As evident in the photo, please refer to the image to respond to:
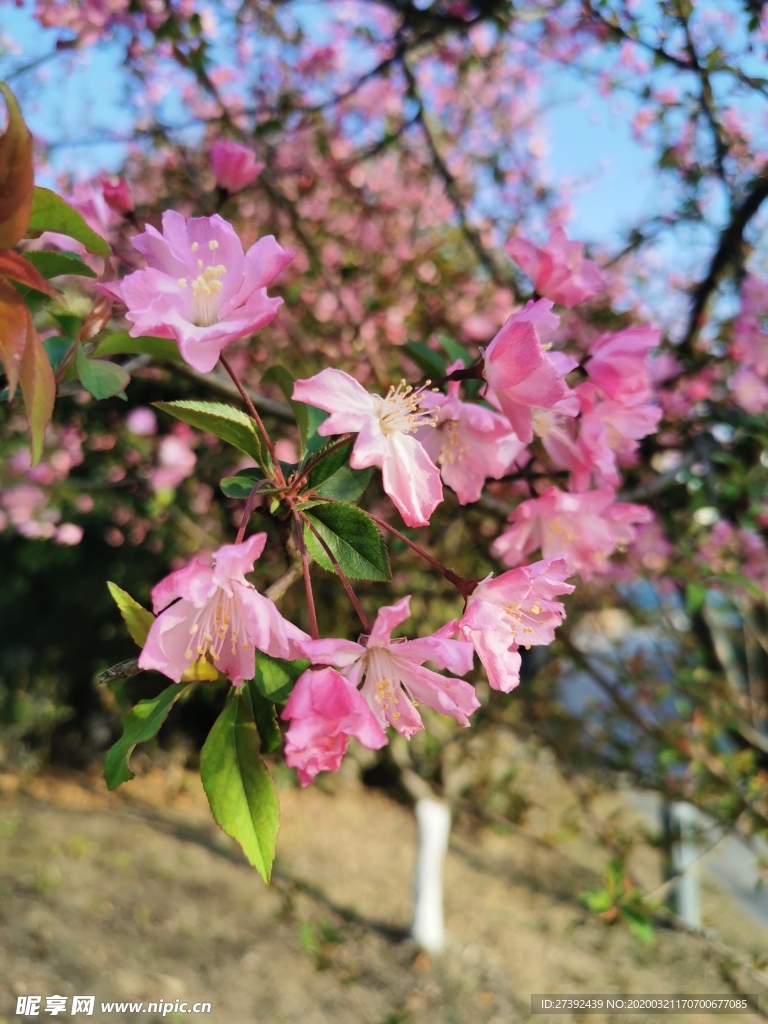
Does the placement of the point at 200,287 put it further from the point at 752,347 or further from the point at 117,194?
the point at 752,347

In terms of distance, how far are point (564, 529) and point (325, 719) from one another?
0.41m

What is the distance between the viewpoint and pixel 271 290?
7.56 feet

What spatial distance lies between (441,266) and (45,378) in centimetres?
334

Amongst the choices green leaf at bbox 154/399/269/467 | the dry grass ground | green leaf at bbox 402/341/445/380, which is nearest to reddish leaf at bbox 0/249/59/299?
green leaf at bbox 154/399/269/467

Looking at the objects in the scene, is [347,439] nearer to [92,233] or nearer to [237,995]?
[92,233]

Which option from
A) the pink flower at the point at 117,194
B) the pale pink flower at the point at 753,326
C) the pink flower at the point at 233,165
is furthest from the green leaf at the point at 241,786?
the pale pink flower at the point at 753,326

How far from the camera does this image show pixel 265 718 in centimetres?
55

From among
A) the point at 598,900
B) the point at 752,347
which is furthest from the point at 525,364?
the point at 752,347

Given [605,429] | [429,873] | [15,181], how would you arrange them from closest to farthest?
[15,181] < [605,429] < [429,873]

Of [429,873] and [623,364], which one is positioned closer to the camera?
[623,364]

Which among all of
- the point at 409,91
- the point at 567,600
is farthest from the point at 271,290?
the point at 567,600

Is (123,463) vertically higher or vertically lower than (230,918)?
higher

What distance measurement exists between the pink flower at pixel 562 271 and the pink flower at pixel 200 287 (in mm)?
364

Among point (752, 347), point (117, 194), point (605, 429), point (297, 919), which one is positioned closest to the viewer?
point (605, 429)
